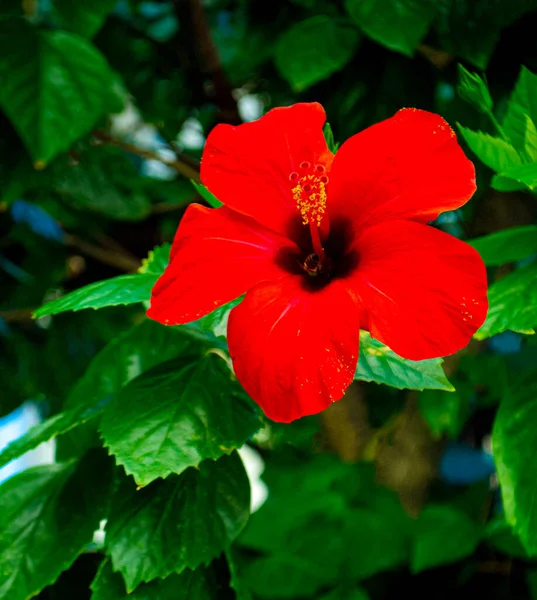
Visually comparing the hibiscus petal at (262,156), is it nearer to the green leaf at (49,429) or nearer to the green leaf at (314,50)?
the green leaf at (49,429)

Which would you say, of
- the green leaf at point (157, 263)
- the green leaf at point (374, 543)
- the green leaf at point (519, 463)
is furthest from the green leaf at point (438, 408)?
the green leaf at point (157, 263)

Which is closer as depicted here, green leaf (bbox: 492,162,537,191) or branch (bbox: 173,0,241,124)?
green leaf (bbox: 492,162,537,191)

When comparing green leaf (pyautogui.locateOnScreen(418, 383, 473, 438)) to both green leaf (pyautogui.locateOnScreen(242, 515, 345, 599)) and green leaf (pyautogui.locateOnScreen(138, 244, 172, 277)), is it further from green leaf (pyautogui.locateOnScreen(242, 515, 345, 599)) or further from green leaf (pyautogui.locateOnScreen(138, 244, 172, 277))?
green leaf (pyautogui.locateOnScreen(138, 244, 172, 277))

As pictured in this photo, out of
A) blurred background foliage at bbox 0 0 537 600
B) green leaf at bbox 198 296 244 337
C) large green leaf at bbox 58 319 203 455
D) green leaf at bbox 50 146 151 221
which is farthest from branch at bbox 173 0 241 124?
green leaf at bbox 198 296 244 337

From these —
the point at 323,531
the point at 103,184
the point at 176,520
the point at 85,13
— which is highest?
the point at 85,13

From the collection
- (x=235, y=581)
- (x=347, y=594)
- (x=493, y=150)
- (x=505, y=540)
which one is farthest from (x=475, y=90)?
(x=347, y=594)

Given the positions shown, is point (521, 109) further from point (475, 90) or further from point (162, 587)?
point (162, 587)

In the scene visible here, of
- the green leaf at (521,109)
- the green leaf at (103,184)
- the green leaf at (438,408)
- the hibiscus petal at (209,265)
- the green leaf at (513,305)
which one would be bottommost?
the green leaf at (438,408)
